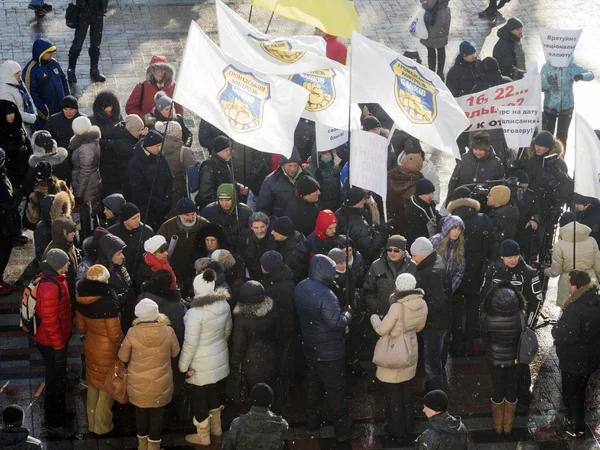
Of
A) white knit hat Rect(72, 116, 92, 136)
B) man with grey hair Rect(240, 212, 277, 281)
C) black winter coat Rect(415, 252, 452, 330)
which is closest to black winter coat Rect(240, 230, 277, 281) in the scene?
man with grey hair Rect(240, 212, 277, 281)

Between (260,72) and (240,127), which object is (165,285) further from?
(260,72)

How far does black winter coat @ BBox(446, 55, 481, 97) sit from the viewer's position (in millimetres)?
15539

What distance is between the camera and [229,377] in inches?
411

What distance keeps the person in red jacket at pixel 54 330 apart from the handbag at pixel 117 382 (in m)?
0.52

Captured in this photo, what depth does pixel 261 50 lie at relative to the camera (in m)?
11.5

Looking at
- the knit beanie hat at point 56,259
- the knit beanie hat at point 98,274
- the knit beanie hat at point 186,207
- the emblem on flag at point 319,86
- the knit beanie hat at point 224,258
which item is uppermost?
the emblem on flag at point 319,86

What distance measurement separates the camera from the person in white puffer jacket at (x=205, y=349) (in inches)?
395

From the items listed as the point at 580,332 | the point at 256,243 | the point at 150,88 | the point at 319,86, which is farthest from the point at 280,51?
the point at 580,332

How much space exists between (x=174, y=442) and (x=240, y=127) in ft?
9.57

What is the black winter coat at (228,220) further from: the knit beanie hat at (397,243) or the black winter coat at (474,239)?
the black winter coat at (474,239)

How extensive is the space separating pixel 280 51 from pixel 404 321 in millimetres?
3141

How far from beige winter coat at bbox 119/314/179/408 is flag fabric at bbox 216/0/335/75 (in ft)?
9.12

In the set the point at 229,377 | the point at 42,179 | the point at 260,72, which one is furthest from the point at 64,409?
the point at 260,72

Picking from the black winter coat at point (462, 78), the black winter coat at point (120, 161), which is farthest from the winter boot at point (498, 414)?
the black winter coat at point (462, 78)
